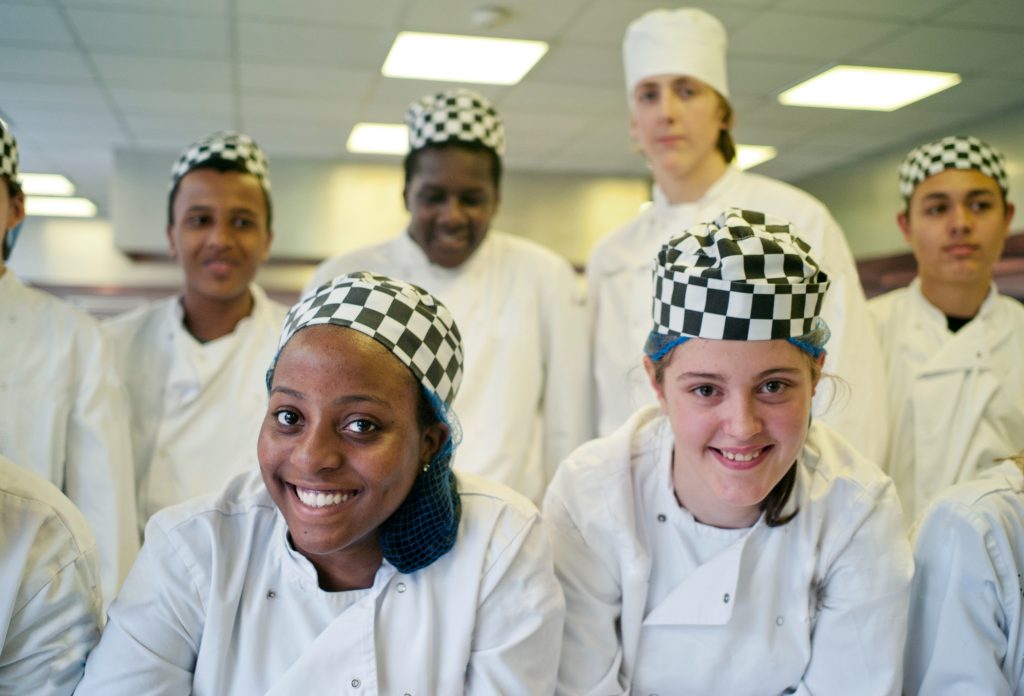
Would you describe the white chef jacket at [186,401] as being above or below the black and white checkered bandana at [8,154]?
below

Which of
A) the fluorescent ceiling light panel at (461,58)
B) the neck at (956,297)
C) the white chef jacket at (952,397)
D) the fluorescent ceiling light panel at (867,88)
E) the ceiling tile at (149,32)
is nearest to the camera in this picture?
the white chef jacket at (952,397)

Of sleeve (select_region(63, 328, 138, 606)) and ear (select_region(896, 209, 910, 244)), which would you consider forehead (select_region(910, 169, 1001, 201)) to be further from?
sleeve (select_region(63, 328, 138, 606))

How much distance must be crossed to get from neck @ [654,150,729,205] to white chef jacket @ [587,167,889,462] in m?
0.02

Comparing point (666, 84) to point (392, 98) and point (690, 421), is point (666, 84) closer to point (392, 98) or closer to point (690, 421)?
point (690, 421)

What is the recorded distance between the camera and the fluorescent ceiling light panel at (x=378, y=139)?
4750mm

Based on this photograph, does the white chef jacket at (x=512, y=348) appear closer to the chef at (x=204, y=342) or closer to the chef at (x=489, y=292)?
the chef at (x=489, y=292)

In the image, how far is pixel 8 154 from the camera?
1.31 meters

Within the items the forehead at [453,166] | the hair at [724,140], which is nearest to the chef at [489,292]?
the forehead at [453,166]

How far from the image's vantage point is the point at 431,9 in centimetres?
322

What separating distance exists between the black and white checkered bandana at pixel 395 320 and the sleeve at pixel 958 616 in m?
0.79

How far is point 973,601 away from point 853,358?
24.8 inches

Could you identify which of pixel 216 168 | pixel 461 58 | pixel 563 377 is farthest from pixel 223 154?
pixel 461 58

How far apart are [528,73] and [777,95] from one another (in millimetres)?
1171

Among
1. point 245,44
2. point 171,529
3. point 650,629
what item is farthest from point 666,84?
point 245,44
